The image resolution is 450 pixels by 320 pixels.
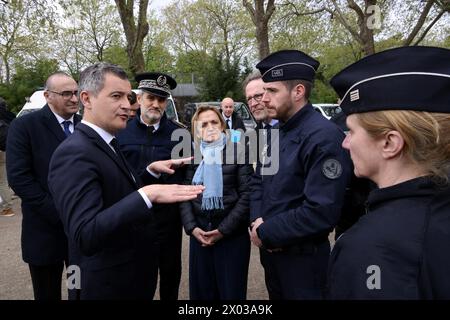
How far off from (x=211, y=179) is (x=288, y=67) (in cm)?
96

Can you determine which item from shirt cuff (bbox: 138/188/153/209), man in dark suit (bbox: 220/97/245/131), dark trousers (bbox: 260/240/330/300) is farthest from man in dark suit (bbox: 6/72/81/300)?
man in dark suit (bbox: 220/97/245/131)

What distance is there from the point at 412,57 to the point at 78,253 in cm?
171

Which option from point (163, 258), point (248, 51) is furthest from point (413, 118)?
point (248, 51)

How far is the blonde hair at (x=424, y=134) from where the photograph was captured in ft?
3.30

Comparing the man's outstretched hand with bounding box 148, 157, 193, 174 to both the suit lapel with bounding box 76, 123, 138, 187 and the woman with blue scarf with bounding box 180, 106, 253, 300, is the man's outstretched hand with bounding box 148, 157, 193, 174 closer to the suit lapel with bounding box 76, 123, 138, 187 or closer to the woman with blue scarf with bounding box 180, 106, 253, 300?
the woman with blue scarf with bounding box 180, 106, 253, 300

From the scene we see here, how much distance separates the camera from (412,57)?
108 cm

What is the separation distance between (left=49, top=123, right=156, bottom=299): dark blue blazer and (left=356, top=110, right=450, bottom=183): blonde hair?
102cm

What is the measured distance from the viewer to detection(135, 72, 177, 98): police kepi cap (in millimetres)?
3133

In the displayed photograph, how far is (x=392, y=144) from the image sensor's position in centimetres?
106

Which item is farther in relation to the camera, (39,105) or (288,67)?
(39,105)

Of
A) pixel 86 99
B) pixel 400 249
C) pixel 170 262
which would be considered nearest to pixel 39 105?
pixel 170 262

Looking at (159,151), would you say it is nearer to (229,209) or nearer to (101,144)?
(229,209)

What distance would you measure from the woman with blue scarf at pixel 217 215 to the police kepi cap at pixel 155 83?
0.45 m

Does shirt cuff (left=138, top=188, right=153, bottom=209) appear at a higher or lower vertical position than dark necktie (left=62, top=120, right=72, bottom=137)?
lower
